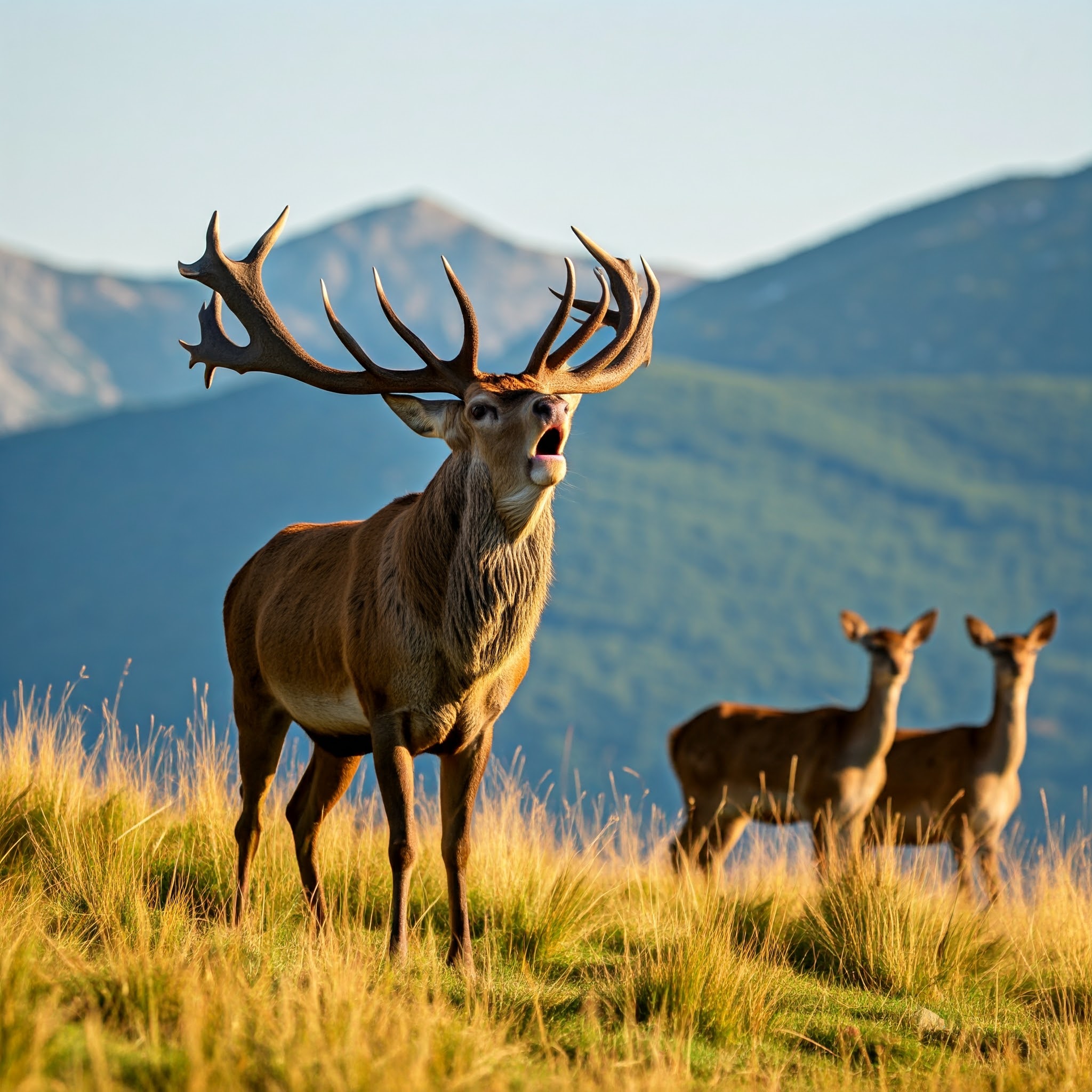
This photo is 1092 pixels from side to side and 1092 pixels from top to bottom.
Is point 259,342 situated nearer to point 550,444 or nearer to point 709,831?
point 550,444

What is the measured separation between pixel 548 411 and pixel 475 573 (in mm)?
673

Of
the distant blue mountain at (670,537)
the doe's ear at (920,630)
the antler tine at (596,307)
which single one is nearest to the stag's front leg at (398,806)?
the antler tine at (596,307)

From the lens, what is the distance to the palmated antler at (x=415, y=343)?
18.5 ft

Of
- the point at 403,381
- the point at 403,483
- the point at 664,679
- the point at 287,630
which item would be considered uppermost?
the point at 403,381

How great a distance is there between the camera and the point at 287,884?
255 inches

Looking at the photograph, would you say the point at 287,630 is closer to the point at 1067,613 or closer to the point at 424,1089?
the point at 424,1089

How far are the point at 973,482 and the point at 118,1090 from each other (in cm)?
15457

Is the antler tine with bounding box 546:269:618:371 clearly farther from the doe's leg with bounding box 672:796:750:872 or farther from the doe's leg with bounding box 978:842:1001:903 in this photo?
the doe's leg with bounding box 978:842:1001:903

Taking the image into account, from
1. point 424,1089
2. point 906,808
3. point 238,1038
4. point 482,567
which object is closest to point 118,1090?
point 238,1038

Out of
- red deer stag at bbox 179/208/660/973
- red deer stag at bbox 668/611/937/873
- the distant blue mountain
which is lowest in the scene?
the distant blue mountain

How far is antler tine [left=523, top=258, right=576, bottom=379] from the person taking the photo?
5523 mm

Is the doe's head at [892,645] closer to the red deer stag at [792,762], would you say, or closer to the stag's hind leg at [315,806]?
the red deer stag at [792,762]

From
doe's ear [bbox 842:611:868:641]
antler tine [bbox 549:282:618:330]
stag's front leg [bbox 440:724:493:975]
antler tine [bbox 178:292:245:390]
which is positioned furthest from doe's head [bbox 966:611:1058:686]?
antler tine [bbox 178:292:245:390]

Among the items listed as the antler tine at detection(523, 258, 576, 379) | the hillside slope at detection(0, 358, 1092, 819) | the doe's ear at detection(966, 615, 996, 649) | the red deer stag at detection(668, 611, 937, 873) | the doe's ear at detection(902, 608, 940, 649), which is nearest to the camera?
the antler tine at detection(523, 258, 576, 379)
